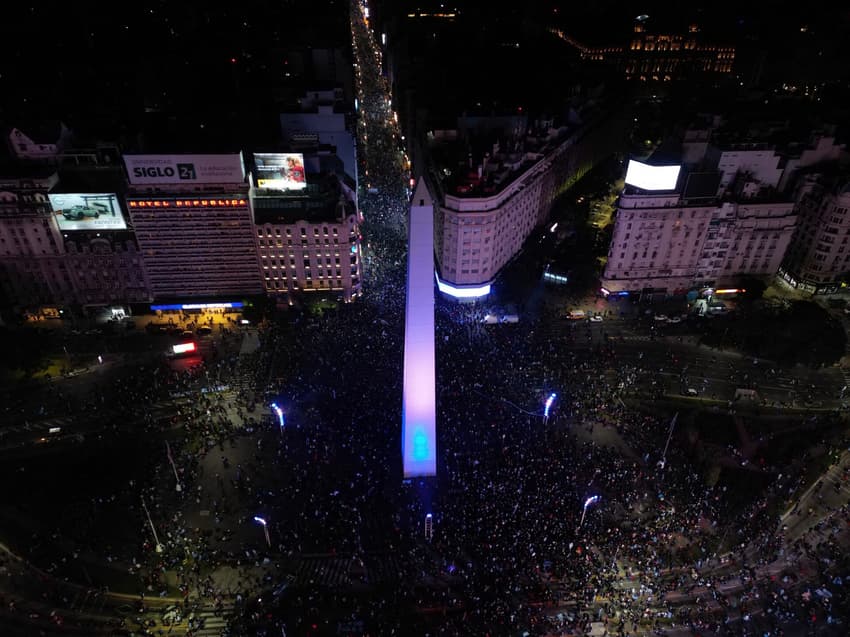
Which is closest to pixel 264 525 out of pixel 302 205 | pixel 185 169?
pixel 302 205

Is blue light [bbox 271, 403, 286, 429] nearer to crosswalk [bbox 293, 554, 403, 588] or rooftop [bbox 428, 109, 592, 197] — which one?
crosswalk [bbox 293, 554, 403, 588]

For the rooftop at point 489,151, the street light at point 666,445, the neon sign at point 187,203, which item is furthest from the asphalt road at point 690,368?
the neon sign at point 187,203

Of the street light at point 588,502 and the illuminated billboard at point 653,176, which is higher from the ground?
the illuminated billboard at point 653,176

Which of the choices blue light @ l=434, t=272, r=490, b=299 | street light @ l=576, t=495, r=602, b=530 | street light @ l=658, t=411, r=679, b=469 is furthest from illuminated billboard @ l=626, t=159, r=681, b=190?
street light @ l=576, t=495, r=602, b=530

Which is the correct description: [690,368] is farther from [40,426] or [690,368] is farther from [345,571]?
[40,426]

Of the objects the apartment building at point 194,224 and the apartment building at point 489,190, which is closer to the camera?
the apartment building at point 194,224

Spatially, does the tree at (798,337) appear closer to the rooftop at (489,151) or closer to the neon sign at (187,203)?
the rooftop at (489,151)

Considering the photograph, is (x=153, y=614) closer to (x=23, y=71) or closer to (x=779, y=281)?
(x=779, y=281)
